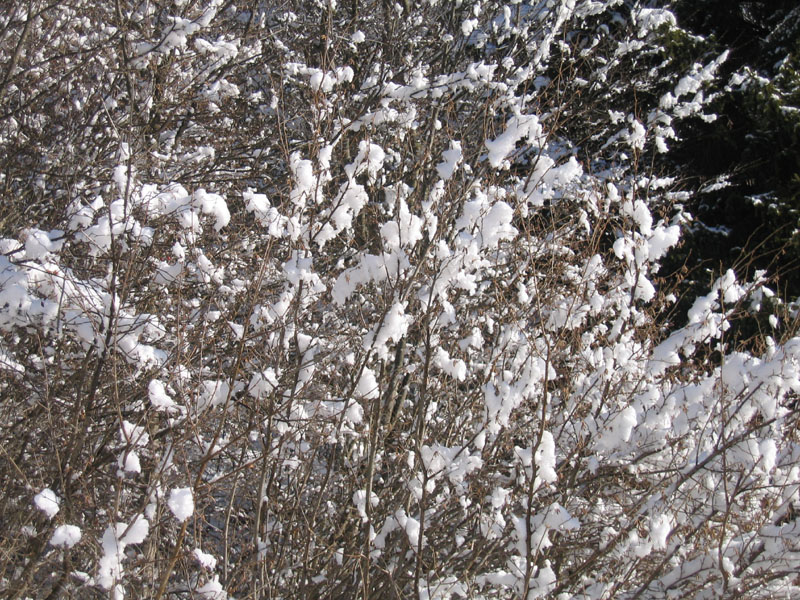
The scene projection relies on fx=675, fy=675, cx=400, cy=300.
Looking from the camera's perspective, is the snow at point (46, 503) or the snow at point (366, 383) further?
the snow at point (366, 383)

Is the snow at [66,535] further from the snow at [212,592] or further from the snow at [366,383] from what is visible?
the snow at [366,383]

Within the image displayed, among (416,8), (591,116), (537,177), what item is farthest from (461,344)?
(591,116)

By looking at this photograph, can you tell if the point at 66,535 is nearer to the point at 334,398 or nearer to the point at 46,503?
the point at 46,503

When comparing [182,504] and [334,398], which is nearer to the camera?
[182,504]

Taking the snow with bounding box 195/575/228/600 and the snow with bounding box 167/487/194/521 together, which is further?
the snow with bounding box 195/575/228/600

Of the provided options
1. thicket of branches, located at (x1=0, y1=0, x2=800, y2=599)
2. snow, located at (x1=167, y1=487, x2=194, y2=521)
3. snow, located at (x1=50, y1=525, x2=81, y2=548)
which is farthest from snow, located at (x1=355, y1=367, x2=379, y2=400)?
snow, located at (x1=50, y1=525, x2=81, y2=548)

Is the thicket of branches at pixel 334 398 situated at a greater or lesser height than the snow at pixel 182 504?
greater

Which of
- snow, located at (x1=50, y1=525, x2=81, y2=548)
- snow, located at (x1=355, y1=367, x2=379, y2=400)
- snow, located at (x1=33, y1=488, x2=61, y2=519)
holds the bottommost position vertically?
snow, located at (x1=50, y1=525, x2=81, y2=548)

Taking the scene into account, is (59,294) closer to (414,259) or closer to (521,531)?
(414,259)

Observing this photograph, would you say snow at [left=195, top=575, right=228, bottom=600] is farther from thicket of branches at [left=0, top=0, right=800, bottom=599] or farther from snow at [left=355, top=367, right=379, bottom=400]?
snow at [left=355, top=367, right=379, bottom=400]

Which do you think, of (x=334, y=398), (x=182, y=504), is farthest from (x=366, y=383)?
(x=182, y=504)

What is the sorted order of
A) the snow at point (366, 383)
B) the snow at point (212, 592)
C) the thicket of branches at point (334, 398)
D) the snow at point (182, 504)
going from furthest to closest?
the snow at point (366, 383) < the thicket of branches at point (334, 398) < the snow at point (212, 592) < the snow at point (182, 504)

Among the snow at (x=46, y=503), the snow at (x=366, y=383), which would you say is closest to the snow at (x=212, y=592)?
the snow at (x=46, y=503)

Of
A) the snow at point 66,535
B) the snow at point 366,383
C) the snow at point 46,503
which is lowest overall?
the snow at point 66,535
